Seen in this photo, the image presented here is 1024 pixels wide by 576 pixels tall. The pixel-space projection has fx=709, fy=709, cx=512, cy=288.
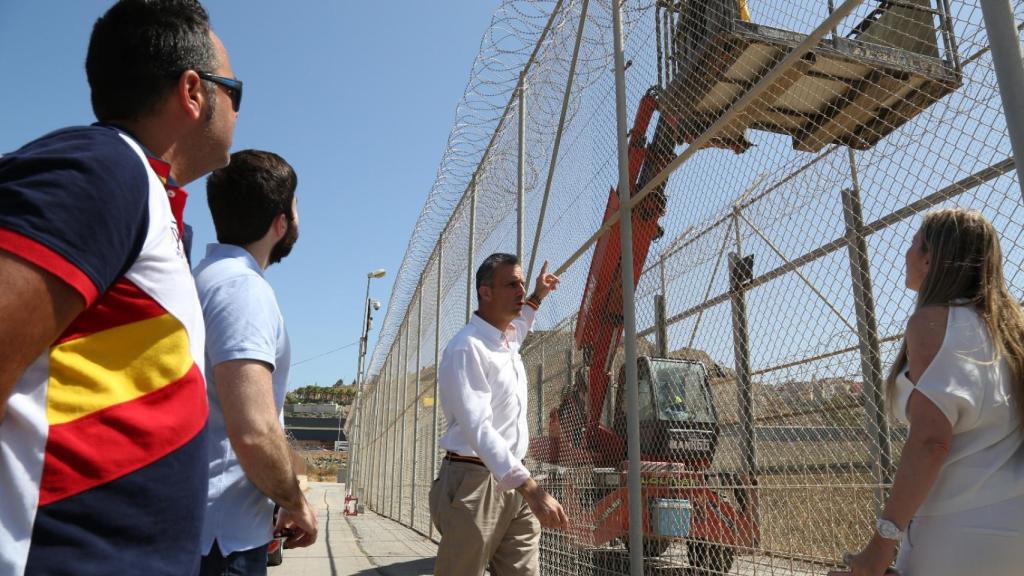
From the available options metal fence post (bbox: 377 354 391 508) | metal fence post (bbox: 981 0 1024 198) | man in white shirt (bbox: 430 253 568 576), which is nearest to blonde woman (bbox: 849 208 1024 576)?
metal fence post (bbox: 981 0 1024 198)

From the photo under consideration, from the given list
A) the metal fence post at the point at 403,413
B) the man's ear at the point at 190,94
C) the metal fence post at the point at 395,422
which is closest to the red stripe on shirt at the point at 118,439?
the man's ear at the point at 190,94

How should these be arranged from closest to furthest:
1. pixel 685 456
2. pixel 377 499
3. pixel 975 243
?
pixel 975 243 → pixel 685 456 → pixel 377 499

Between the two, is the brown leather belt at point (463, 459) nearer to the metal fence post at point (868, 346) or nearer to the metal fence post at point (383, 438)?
the metal fence post at point (868, 346)

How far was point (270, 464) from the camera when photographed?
155 cm

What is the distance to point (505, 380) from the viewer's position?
3008mm

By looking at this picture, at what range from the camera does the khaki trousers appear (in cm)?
285

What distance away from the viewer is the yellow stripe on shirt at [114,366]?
907 millimetres

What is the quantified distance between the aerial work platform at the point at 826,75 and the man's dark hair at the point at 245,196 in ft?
5.73

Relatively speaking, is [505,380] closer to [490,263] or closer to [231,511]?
[490,263]

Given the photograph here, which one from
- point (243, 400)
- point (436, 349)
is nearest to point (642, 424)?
point (436, 349)

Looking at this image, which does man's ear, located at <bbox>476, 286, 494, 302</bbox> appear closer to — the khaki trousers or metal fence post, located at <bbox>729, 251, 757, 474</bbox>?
the khaki trousers

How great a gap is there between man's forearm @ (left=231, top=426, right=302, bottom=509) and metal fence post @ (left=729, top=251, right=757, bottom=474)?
2.34 metres

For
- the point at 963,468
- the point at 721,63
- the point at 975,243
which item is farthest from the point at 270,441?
the point at 721,63

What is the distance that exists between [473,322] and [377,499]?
1450 cm
